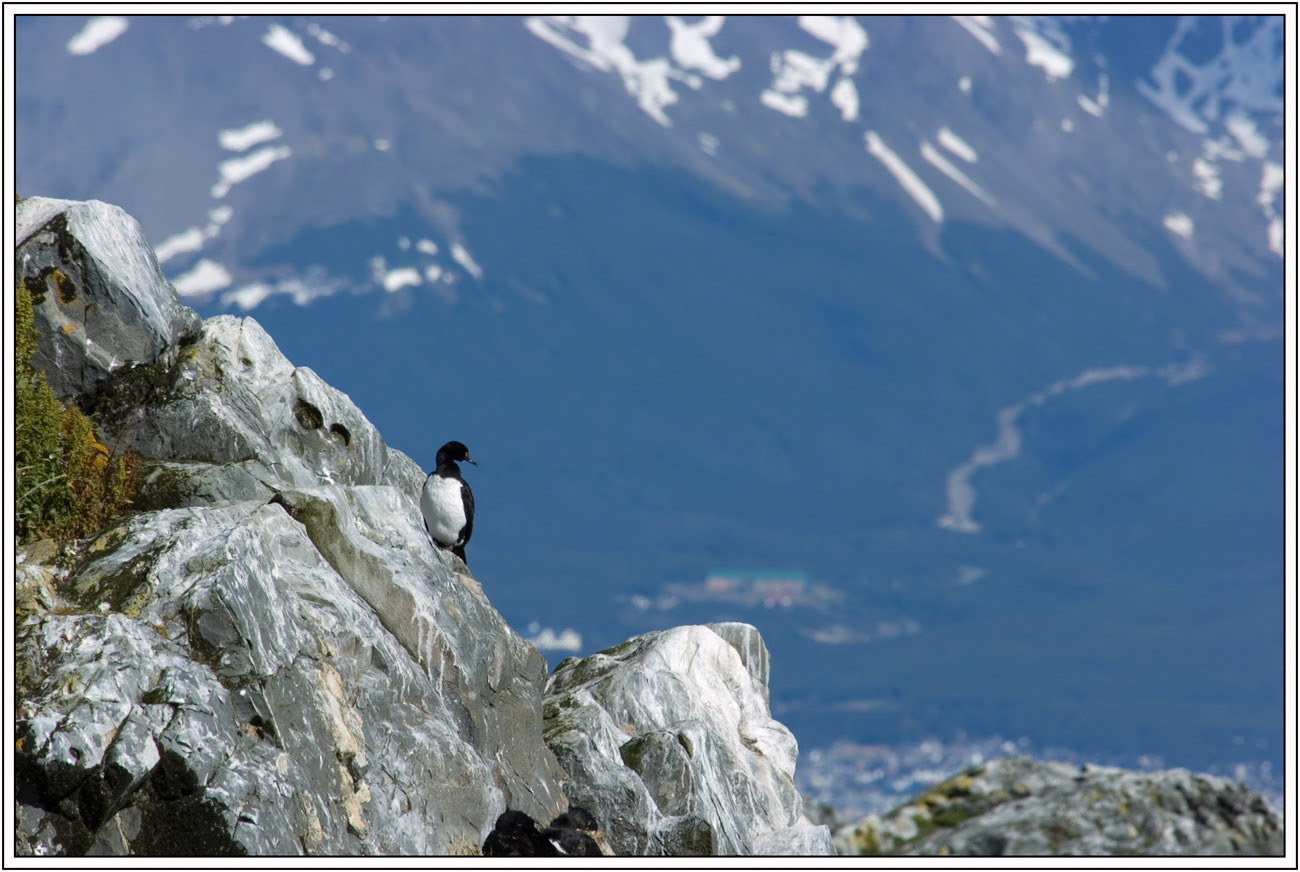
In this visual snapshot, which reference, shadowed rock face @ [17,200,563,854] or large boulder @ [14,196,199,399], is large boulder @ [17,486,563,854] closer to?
shadowed rock face @ [17,200,563,854]

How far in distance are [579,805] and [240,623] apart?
8083 mm

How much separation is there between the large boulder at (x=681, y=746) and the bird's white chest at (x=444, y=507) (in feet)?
12.9

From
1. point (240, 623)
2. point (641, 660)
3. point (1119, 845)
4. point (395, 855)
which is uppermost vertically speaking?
point (240, 623)

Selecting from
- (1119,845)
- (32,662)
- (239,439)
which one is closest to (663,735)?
(239,439)

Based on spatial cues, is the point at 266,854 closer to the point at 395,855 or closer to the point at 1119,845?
the point at 395,855

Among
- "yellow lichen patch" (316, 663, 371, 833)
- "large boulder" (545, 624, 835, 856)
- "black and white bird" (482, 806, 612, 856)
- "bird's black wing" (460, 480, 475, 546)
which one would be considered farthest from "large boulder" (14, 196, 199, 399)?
"black and white bird" (482, 806, 612, 856)

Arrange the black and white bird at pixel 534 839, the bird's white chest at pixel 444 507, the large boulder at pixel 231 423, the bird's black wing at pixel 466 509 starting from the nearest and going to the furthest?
the black and white bird at pixel 534 839 < the large boulder at pixel 231 423 < the bird's white chest at pixel 444 507 < the bird's black wing at pixel 466 509

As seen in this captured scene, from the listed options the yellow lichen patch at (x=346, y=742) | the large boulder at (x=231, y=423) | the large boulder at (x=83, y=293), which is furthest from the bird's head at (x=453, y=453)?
the yellow lichen patch at (x=346, y=742)

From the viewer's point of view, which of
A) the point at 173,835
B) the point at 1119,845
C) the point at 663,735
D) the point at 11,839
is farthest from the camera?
the point at 1119,845

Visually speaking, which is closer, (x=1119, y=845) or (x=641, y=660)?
(x=641, y=660)

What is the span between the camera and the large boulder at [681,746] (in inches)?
953

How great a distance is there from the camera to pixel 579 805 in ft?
78.6

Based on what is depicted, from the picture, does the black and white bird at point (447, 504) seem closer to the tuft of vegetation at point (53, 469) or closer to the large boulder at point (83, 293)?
the tuft of vegetation at point (53, 469)
